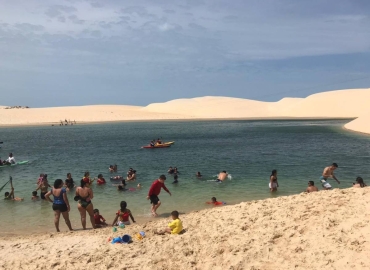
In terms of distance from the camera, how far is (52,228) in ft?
38.4

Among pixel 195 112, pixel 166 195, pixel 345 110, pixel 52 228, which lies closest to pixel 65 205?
pixel 52 228

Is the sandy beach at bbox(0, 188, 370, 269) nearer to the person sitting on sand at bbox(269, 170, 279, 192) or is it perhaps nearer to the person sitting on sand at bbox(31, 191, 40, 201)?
the person sitting on sand at bbox(269, 170, 279, 192)

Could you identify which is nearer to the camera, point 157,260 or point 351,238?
point 351,238

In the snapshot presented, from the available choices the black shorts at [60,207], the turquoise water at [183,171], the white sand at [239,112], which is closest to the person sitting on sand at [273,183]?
the turquoise water at [183,171]

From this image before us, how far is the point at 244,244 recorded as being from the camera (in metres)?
7.58

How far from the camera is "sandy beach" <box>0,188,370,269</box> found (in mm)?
6762

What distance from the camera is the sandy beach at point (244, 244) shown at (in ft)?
22.2

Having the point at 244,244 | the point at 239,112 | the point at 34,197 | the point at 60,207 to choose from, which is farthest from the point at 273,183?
the point at 239,112

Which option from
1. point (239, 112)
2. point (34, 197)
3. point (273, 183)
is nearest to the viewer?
point (273, 183)

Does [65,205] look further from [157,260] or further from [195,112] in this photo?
[195,112]

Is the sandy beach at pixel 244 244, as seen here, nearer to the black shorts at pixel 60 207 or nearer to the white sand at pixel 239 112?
the black shorts at pixel 60 207

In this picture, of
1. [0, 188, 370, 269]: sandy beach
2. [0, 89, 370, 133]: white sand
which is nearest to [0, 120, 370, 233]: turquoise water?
[0, 188, 370, 269]: sandy beach

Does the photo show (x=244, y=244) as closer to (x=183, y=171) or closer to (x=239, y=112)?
(x=183, y=171)

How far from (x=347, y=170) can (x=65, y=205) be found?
16.9 m
